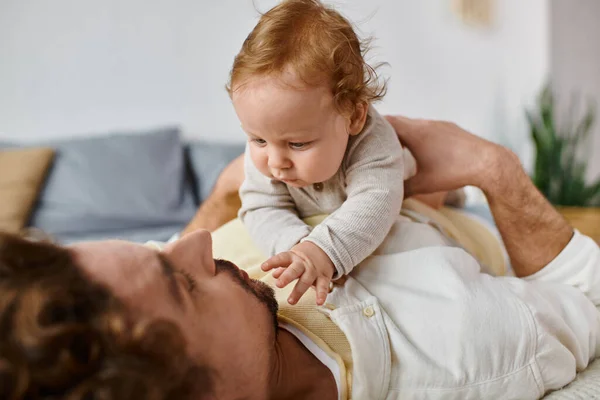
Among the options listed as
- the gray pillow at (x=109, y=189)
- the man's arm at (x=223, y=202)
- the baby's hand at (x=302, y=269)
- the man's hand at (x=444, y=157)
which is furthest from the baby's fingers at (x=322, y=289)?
the gray pillow at (x=109, y=189)

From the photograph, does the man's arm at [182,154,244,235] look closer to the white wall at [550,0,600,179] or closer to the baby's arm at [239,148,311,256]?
the baby's arm at [239,148,311,256]

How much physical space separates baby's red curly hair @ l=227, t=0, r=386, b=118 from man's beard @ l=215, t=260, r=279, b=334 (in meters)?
0.32

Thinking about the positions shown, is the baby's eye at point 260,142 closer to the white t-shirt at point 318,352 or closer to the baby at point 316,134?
the baby at point 316,134

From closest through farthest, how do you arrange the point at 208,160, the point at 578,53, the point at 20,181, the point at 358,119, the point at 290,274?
the point at 290,274 < the point at 358,119 < the point at 20,181 < the point at 208,160 < the point at 578,53

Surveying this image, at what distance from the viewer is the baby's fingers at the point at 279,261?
0.86 meters

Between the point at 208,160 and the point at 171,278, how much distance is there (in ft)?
8.63

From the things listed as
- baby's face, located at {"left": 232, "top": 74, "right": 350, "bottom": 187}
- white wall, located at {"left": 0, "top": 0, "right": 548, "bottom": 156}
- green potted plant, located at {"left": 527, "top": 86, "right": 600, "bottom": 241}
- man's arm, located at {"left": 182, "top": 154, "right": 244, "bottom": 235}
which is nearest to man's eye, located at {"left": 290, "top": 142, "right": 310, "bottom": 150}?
baby's face, located at {"left": 232, "top": 74, "right": 350, "bottom": 187}

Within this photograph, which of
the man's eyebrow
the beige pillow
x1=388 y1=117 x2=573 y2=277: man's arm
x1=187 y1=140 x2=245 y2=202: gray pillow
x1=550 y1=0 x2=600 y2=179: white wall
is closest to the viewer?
the man's eyebrow

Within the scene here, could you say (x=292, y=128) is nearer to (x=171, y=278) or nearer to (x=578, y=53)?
(x=171, y=278)

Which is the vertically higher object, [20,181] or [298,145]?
[298,145]

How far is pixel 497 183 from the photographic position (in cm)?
132

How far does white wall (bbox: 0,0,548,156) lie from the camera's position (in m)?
3.44

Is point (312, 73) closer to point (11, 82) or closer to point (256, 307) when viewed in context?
point (256, 307)

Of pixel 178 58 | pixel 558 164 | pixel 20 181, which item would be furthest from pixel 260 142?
pixel 558 164
